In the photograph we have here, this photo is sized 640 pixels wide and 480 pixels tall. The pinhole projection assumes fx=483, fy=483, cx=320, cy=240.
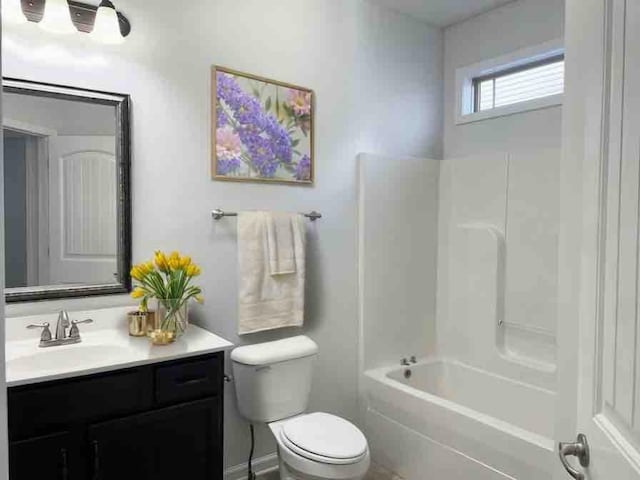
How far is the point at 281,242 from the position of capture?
2.52 meters

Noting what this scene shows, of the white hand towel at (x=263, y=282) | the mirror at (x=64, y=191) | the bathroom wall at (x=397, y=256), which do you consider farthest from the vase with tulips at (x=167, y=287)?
the bathroom wall at (x=397, y=256)

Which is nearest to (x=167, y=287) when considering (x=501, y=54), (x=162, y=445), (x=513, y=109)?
(x=162, y=445)

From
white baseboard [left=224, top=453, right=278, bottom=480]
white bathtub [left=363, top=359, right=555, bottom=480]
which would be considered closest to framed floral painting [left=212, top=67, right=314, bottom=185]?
white bathtub [left=363, top=359, right=555, bottom=480]

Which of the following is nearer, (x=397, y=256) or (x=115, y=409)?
(x=115, y=409)

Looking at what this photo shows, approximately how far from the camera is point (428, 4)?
2941 mm

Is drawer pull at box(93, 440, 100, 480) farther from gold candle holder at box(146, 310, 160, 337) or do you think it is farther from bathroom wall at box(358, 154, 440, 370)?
bathroom wall at box(358, 154, 440, 370)

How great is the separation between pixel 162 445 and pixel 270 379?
638 millimetres

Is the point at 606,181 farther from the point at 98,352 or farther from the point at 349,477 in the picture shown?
the point at 98,352

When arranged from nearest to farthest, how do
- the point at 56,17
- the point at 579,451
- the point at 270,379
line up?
the point at 579,451 < the point at 56,17 < the point at 270,379

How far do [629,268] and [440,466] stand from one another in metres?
2.07

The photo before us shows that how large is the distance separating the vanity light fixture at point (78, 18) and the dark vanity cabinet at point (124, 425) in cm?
135

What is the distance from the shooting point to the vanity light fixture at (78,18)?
1.87 metres

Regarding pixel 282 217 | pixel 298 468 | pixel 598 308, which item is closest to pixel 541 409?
pixel 298 468

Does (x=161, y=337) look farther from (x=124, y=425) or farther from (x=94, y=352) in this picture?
(x=124, y=425)
